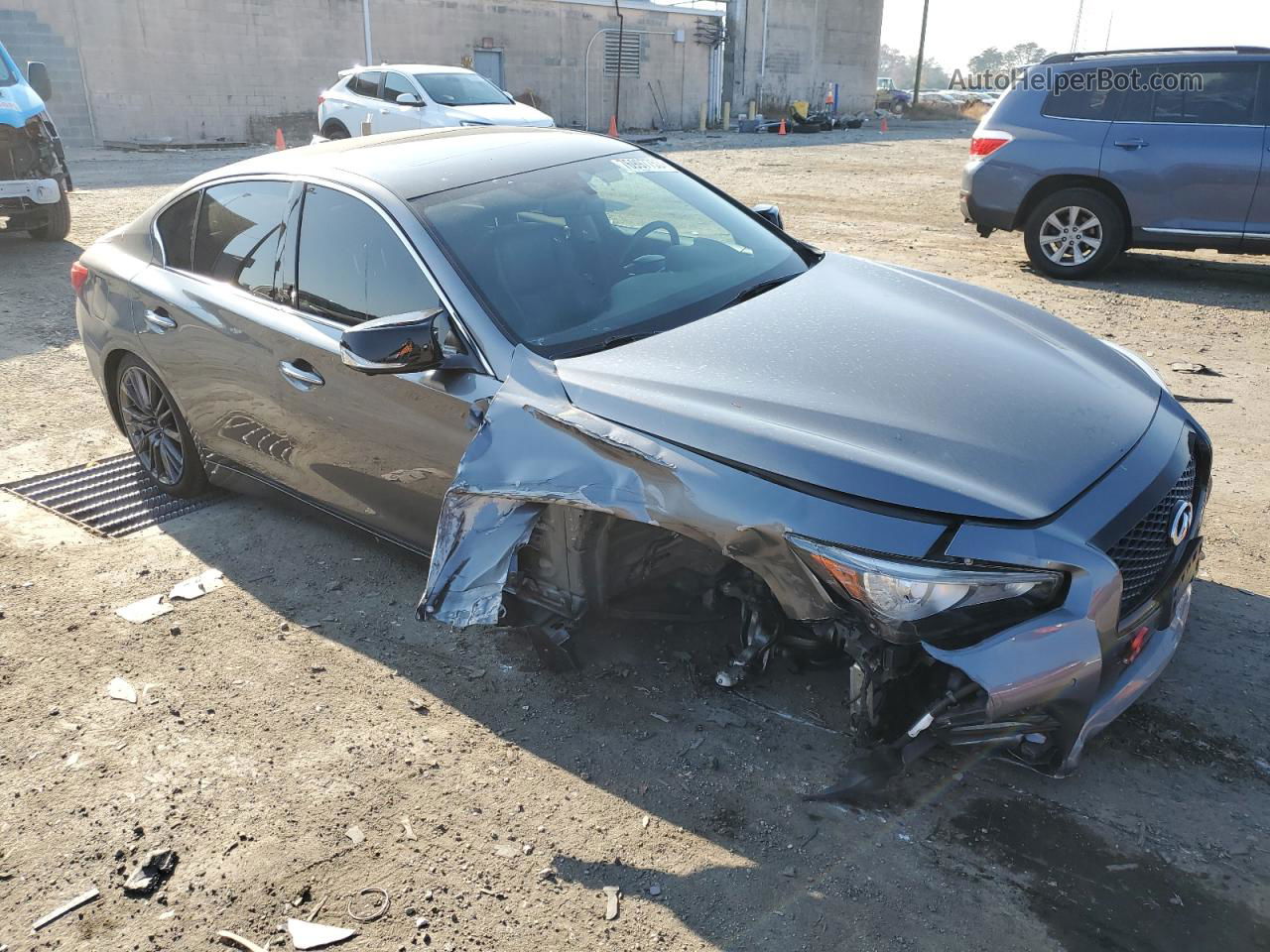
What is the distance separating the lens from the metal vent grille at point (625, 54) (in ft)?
101

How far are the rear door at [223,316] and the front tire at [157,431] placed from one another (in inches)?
6.7

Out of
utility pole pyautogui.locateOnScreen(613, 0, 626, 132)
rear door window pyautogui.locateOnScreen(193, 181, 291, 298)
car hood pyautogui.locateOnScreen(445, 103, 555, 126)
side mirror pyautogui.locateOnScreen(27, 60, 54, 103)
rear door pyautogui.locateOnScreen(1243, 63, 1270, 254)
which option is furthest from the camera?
utility pole pyautogui.locateOnScreen(613, 0, 626, 132)

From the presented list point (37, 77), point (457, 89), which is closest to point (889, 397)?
point (37, 77)

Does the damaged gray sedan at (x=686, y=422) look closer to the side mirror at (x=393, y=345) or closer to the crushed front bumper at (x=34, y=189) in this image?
the side mirror at (x=393, y=345)

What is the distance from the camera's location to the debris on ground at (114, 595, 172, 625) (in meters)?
3.91

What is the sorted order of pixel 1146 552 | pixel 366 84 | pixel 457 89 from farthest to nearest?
pixel 366 84 → pixel 457 89 → pixel 1146 552

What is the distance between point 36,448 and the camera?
18.2 ft

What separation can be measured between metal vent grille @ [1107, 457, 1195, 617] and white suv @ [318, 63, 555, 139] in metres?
14.0

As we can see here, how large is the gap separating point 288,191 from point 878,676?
293 cm

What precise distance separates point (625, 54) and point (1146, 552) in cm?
3146

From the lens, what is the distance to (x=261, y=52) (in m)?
24.9

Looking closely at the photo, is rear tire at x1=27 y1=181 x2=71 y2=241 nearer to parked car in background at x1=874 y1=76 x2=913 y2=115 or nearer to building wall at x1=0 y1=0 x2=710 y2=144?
building wall at x1=0 y1=0 x2=710 y2=144

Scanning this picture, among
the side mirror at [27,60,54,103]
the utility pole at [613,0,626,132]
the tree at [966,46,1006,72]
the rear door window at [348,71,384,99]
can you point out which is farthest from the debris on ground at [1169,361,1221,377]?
the tree at [966,46,1006,72]

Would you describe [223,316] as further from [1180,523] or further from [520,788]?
[1180,523]
